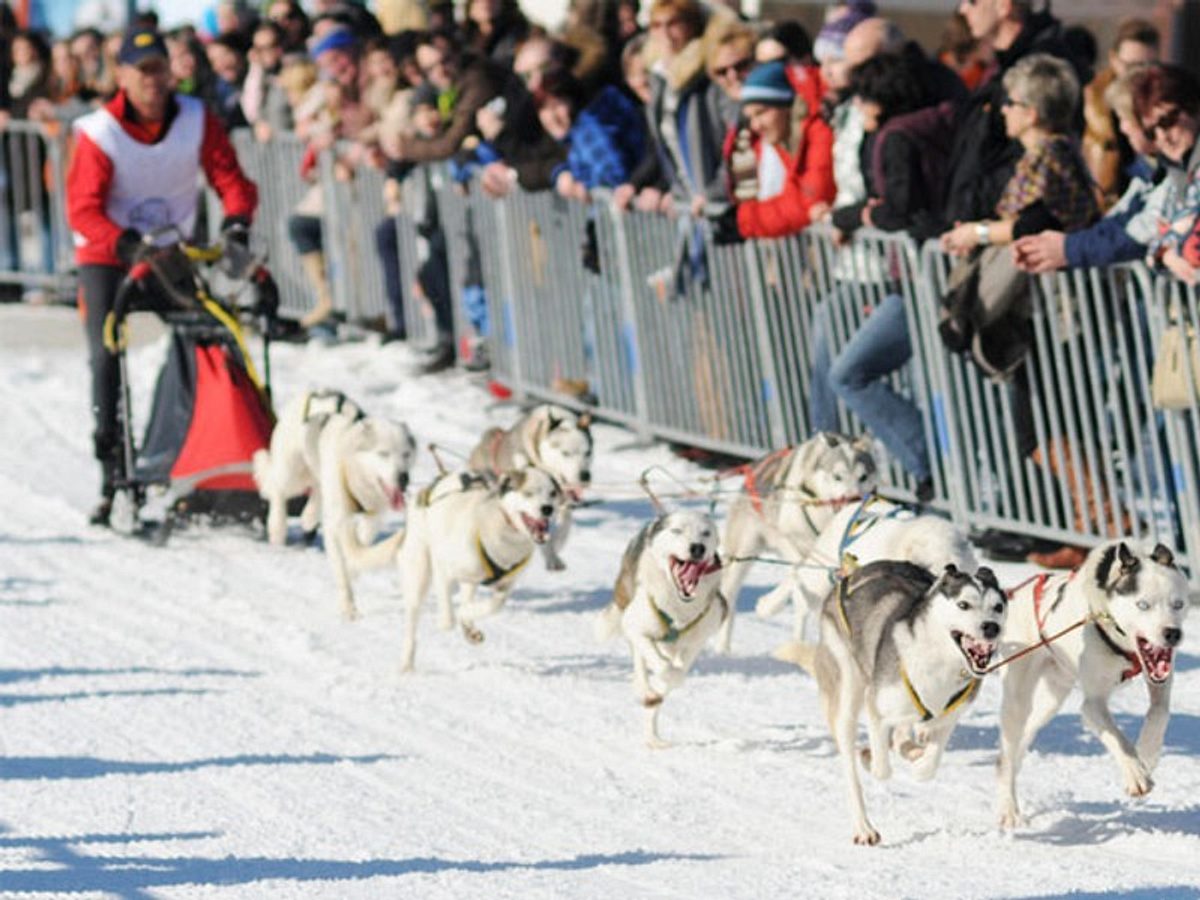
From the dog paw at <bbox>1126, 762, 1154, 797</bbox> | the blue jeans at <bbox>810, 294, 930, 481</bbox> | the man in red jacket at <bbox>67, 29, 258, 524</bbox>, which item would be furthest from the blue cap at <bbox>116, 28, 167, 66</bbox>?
the dog paw at <bbox>1126, 762, 1154, 797</bbox>

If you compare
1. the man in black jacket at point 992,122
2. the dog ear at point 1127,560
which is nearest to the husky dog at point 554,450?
the man in black jacket at point 992,122

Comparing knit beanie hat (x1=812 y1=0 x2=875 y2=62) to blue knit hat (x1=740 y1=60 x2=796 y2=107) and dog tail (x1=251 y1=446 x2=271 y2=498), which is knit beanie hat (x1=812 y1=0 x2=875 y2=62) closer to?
blue knit hat (x1=740 y1=60 x2=796 y2=107)

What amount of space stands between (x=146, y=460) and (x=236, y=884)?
4.62 metres

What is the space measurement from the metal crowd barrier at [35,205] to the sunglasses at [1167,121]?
9.92 metres

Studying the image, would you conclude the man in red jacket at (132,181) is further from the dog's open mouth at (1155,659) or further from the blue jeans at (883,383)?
the dog's open mouth at (1155,659)

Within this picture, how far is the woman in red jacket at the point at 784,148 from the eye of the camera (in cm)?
978

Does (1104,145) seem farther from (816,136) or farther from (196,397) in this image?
(196,397)

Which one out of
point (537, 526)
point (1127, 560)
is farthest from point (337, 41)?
point (1127, 560)

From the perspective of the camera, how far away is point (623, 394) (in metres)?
12.0

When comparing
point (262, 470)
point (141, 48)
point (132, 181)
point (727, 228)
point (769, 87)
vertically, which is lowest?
point (262, 470)

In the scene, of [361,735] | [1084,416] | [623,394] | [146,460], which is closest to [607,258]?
[623,394]

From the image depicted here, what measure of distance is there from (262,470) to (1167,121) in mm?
3578

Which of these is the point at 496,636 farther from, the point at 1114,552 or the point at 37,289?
the point at 37,289

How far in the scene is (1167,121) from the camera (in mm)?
7934
